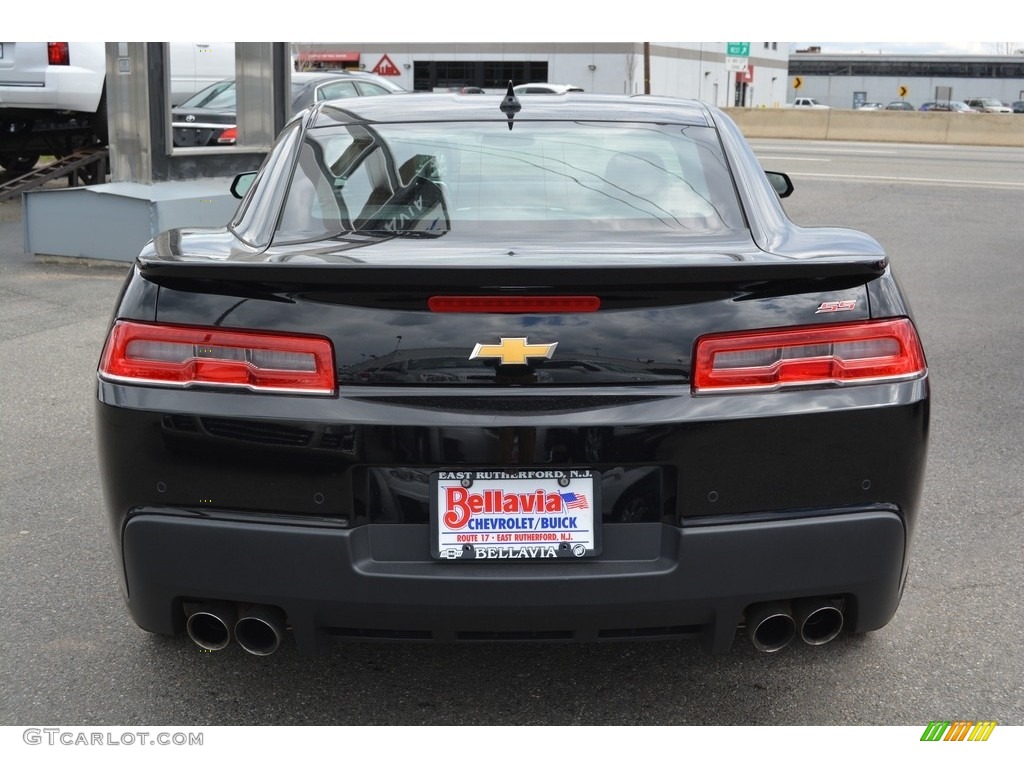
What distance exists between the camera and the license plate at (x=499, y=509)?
2.62 m

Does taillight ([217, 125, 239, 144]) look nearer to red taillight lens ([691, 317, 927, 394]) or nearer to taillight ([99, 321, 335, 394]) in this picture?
taillight ([99, 321, 335, 394])

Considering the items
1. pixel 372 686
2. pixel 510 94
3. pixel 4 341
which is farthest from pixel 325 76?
pixel 372 686

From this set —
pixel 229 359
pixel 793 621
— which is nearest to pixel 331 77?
pixel 229 359

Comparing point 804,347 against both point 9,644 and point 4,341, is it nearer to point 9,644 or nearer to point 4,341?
point 9,644

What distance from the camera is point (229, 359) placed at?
2680 mm

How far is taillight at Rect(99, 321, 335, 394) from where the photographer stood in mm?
2650

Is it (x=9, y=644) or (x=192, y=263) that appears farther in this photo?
(x=9, y=644)

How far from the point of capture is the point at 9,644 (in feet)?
11.5

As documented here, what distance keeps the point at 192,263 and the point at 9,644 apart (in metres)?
1.54

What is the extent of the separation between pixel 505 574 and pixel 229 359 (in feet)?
2.63

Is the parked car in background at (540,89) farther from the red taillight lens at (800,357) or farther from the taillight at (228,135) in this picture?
the taillight at (228,135)

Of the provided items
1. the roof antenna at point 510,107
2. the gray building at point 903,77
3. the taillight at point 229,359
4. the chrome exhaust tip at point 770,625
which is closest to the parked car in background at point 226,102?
the roof antenna at point 510,107

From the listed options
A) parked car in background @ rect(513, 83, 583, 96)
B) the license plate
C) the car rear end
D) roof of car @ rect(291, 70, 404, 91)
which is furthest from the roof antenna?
roof of car @ rect(291, 70, 404, 91)

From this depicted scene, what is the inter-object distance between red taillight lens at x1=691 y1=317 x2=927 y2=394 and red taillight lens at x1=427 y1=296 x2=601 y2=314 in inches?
12.2
